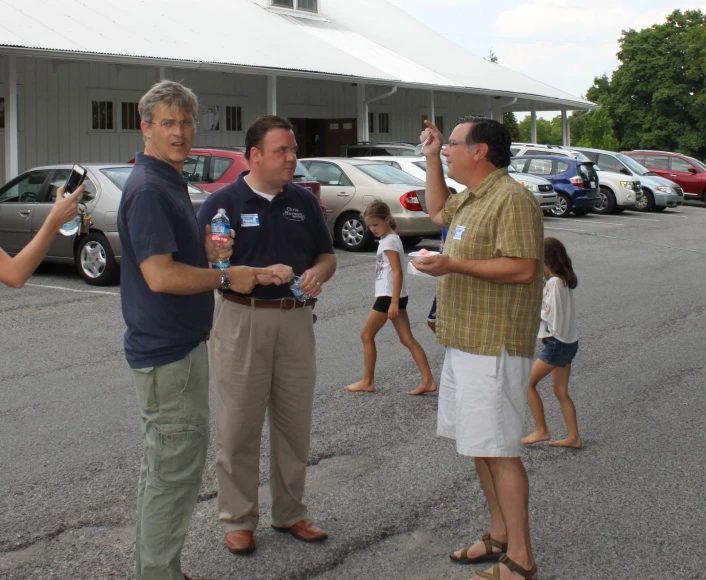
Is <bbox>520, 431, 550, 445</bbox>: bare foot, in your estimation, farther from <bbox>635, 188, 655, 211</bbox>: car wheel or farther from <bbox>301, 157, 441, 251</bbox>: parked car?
<bbox>635, 188, 655, 211</bbox>: car wheel

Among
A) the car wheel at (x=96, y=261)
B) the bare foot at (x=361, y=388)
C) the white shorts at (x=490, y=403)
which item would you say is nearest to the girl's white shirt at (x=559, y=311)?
the bare foot at (x=361, y=388)

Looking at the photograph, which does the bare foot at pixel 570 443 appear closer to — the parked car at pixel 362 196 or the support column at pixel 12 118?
the parked car at pixel 362 196

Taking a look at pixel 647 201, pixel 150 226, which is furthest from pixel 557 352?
pixel 647 201

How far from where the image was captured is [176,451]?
3535mm

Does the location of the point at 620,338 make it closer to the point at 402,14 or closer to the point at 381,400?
the point at 381,400

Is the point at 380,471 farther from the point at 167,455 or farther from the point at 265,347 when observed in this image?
the point at 167,455

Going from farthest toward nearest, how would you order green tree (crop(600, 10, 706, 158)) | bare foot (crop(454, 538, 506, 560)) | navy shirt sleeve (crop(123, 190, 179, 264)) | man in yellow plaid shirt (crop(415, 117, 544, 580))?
green tree (crop(600, 10, 706, 158)) < bare foot (crop(454, 538, 506, 560)) < man in yellow plaid shirt (crop(415, 117, 544, 580)) < navy shirt sleeve (crop(123, 190, 179, 264))

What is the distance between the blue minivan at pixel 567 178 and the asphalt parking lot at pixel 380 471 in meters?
14.2

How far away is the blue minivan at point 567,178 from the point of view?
2352cm

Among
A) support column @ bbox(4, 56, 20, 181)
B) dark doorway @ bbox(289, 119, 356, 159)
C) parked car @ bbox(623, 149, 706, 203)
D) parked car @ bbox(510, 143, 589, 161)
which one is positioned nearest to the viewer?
support column @ bbox(4, 56, 20, 181)

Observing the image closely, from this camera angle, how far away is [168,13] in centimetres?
2314

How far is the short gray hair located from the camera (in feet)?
11.5

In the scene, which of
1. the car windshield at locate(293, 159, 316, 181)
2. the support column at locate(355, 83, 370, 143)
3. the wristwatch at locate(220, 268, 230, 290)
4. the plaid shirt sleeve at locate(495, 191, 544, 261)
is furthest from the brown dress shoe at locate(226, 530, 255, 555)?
the support column at locate(355, 83, 370, 143)

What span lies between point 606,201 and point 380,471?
21585mm
